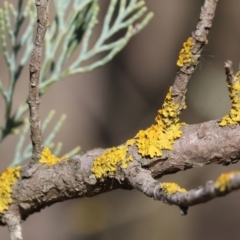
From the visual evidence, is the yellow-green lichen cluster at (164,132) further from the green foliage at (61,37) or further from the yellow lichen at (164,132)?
the green foliage at (61,37)

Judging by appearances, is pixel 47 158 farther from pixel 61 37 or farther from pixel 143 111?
pixel 143 111

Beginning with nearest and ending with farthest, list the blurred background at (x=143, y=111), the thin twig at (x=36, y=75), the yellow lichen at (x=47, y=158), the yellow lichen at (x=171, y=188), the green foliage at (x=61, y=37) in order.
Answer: the yellow lichen at (x=171, y=188) → the thin twig at (x=36, y=75) → the yellow lichen at (x=47, y=158) → the green foliage at (x=61, y=37) → the blurred background at (x=143, y=111)

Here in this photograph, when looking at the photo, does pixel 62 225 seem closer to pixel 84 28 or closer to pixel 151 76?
pixel 151 76

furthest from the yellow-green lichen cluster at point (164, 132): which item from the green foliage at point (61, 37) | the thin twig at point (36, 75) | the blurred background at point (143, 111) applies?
the blurred background at point (143, 111)

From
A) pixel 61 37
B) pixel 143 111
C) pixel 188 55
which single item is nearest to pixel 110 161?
pixel 188 55

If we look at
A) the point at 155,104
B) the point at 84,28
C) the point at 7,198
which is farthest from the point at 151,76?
the point at 7,198

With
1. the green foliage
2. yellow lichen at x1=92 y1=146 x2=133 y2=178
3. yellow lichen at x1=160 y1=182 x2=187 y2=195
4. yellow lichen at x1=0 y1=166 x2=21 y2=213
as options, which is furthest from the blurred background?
yellow lichen at x1=160 y1=182 x2=187 y2=195
